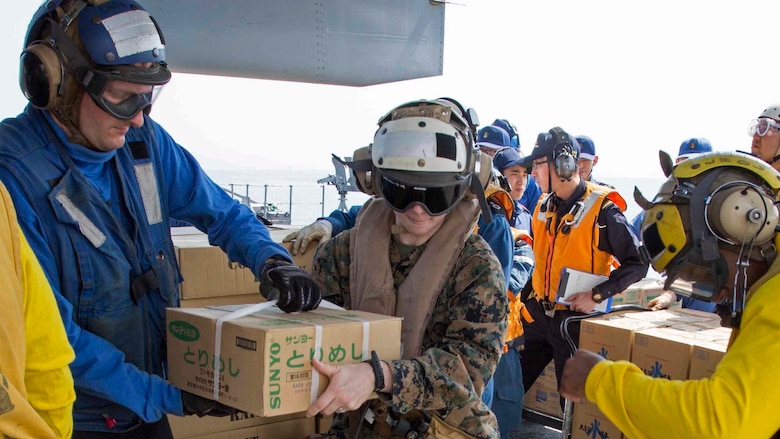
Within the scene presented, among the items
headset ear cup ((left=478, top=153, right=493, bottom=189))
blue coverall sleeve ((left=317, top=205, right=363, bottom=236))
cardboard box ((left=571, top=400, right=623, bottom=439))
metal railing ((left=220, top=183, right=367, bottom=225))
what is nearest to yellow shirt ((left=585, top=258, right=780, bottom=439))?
headset ear cup ((left=478, top=153, right=493, bottom=189))

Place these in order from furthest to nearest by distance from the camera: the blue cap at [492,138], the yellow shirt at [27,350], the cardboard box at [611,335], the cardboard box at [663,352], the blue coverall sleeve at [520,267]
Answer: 1. the blue cap at [492,138]
2. the cardboard box at [611,335]
3. the blue coverall sleeve at [520,267]
4. the cardboard box at [663,352]
5. the yellow shirt at [27,350]

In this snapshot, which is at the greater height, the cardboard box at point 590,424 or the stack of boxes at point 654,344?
the stack of boxes at point 654,344

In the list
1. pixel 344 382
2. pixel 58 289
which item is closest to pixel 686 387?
pixel 344 382

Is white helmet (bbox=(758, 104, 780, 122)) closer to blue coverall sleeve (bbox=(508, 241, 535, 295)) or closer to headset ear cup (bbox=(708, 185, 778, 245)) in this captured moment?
blue coverall sleeve (bbox=(508, 241, 535, 295))

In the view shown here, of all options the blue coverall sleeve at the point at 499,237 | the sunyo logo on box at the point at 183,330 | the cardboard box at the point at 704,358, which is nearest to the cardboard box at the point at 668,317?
the cardboard box at the point at 704,358

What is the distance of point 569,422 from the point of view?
12.6 ft

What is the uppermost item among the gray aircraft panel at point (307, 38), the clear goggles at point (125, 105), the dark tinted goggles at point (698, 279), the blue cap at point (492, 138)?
the gray aircraft panel at point (307, 38)

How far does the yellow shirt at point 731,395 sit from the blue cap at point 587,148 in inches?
172

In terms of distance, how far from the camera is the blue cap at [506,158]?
509 centimetres

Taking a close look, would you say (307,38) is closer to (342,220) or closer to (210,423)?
(342,220)

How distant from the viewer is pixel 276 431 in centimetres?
322

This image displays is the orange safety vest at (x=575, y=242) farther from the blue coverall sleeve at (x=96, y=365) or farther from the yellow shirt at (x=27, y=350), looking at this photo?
the yellow shirt at (x=27, y=350)

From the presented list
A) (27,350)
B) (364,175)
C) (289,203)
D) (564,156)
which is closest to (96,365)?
(27,350)

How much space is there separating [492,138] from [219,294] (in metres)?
3.24
